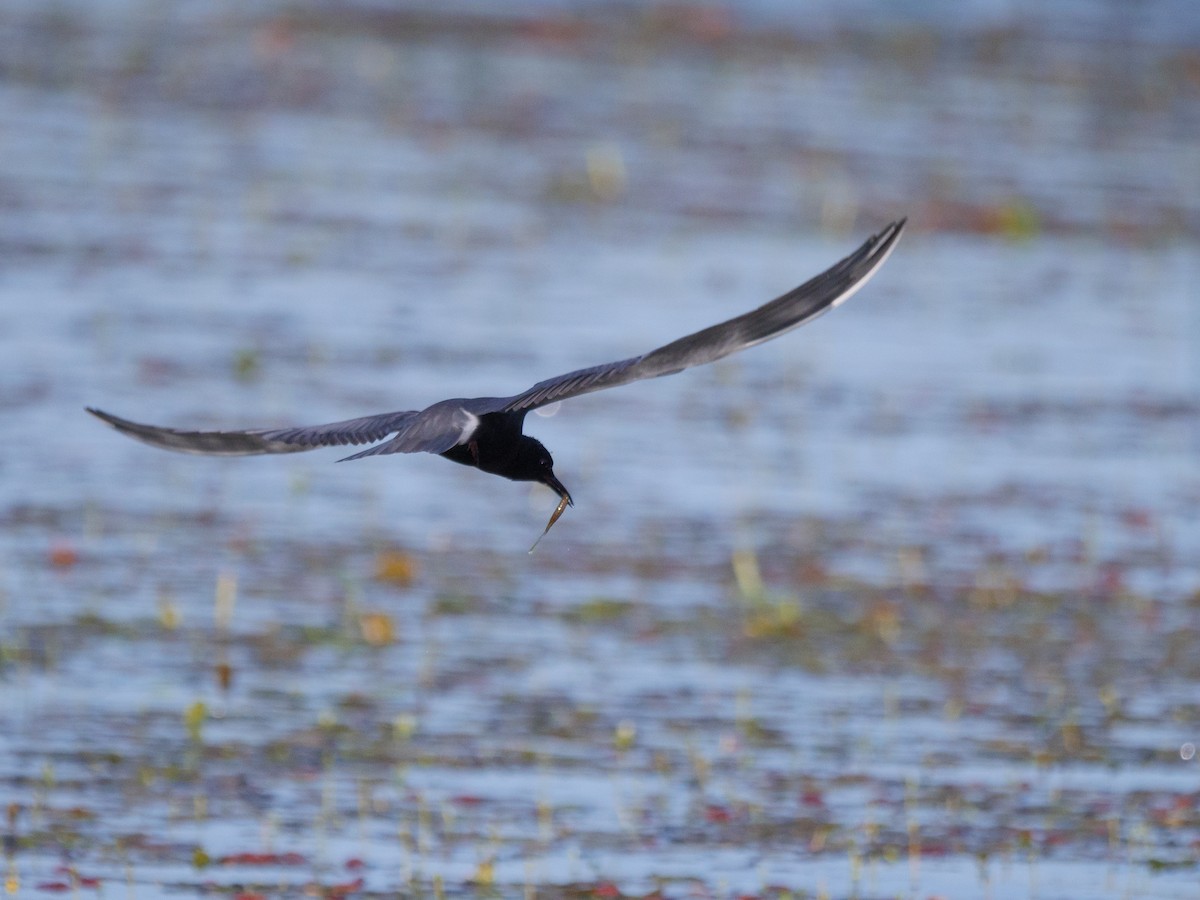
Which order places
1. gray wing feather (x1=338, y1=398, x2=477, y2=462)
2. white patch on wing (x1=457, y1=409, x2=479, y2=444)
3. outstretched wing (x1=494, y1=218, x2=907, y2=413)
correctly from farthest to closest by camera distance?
white patch on wing (x1=457, y1=409, x2=479, y2=444)
gray wing feather (x1=338, y1=398, x2=477, y2=462)
outstretched wing (x1=494, y1=218, x2=907, y2=413)

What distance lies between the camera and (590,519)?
872cm

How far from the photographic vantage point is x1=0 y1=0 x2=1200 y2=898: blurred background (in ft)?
20.0

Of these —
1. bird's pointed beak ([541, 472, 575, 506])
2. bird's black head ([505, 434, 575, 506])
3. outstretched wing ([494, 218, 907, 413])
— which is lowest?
bird's pointed beak ([541, 472, 575, 506])

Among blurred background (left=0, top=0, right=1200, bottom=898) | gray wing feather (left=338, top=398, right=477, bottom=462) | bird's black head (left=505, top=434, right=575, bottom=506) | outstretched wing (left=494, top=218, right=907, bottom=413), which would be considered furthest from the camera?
blurred background (left=0, top=0, right=1200, bottom=898)

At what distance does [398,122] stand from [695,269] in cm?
509

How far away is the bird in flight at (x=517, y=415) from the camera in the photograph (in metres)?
4.43

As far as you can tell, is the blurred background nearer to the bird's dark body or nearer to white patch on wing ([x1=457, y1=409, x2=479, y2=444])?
the bird's dark body

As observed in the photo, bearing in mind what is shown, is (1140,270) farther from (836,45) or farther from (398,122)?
(836,45)

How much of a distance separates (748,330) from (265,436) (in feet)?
3.58

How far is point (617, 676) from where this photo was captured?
7.17 meters

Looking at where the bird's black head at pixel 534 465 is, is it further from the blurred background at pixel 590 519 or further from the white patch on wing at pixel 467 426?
the blurred background at pixel 590 519

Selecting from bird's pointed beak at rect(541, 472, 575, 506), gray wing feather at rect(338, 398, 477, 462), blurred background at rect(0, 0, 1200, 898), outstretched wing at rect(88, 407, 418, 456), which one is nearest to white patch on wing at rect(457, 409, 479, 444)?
gray wing feather at rect(338, 398, 477, 462)

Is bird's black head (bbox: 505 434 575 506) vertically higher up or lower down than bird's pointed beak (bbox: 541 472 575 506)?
higher up

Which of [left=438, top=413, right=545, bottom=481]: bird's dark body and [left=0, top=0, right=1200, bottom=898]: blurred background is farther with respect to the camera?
[left=0, top=0, right=1200, bottom=898]: blurred background
